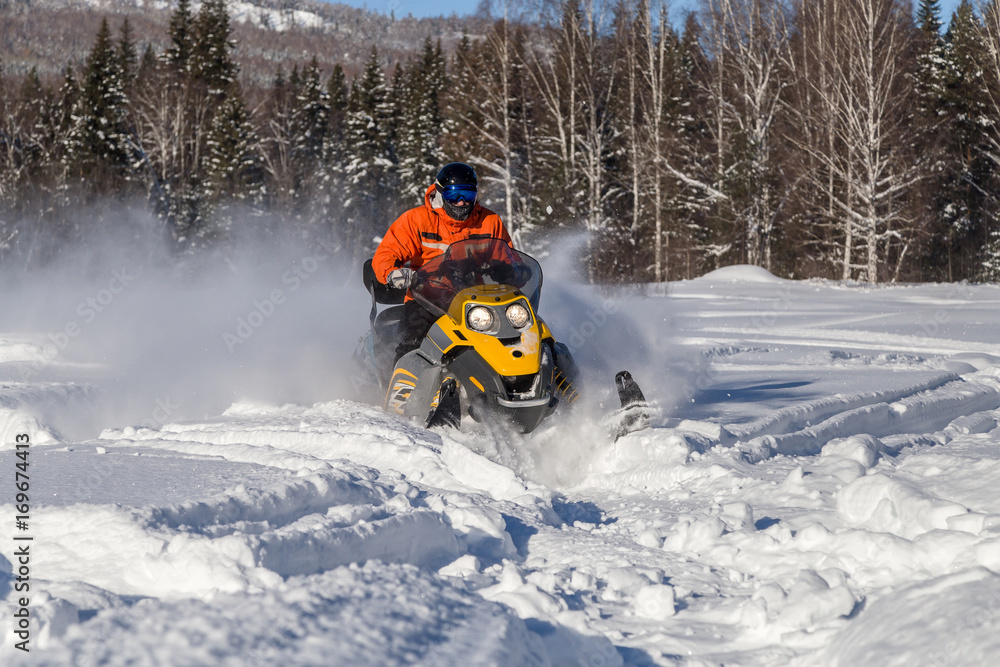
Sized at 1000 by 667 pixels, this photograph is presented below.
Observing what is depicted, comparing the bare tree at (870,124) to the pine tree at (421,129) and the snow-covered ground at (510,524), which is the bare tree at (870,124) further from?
the pine tree at (421,129)

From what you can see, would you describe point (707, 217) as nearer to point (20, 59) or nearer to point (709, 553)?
point (709, 553)

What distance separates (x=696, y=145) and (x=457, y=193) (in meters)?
23.0

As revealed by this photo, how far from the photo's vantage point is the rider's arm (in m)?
5.95

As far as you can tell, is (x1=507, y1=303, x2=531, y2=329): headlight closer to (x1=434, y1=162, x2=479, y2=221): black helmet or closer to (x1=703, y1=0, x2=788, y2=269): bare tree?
(x1=434, y1=162, x2=479, y2=221): black helmet

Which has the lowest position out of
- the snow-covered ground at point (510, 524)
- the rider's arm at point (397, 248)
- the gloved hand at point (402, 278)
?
the snow-covered ground at point (510, 524)

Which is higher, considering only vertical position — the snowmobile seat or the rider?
the rider

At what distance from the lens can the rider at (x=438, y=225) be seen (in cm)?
586

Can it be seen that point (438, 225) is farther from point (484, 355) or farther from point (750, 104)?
point (750, 104)

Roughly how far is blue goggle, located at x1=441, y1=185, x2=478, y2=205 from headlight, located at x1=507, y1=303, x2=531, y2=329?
1353 millimetres

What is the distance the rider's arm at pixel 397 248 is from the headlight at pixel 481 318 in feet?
4.07

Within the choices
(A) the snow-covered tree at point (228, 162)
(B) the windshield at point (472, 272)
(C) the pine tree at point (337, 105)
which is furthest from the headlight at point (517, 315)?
(C) the pine tree at point (337, 105)

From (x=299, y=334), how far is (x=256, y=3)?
191 m

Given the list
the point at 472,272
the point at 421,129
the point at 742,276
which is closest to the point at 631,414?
the point at 472,272

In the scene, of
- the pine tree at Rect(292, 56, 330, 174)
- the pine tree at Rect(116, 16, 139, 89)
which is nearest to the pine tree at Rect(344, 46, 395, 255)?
the pine tree at Rect(292, 56, 330, 174)
